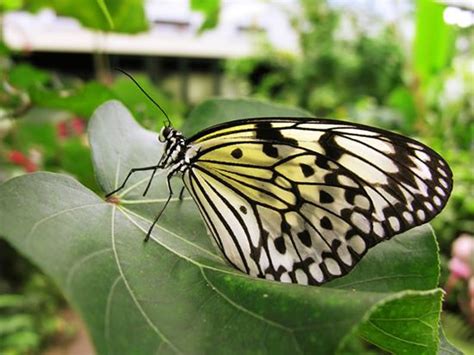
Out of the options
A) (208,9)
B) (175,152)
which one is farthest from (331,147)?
(208,9)

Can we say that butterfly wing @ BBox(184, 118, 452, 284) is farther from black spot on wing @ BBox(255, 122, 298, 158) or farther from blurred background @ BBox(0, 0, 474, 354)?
blurred background @ BBox(0, 0, 474, 354)

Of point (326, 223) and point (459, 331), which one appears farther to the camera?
point (459, 331)

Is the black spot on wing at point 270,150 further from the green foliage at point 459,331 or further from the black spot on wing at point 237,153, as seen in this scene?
the green foliage at point 459,331

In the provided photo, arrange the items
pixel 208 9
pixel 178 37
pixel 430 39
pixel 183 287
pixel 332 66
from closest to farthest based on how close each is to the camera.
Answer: pixel 183 287 < pixel 208 9 < pixel 430 39 < pixel 332 66 < pixel 178 37

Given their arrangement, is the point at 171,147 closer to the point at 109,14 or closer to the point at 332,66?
the point at 109,14

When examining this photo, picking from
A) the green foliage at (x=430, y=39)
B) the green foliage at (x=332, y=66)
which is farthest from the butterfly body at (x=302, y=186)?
the green foliage at (x=332, y=66)

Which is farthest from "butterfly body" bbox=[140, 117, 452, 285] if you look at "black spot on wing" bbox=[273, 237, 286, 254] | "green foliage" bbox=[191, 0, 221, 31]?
"green foliage" bbox=[191, 0, 221, 31]

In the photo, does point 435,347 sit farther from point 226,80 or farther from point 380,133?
point 226,80

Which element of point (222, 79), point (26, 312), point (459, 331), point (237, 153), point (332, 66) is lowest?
point (26, 312)

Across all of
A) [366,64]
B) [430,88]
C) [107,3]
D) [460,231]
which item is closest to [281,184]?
[107,3]
